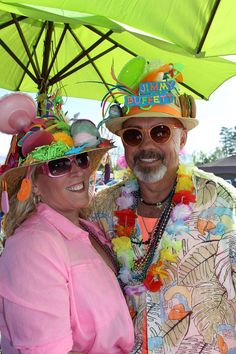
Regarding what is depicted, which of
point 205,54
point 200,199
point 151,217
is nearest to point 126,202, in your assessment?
point 151,217

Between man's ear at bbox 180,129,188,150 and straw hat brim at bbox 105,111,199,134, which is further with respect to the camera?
man's ear at bbox 180,129,188,150

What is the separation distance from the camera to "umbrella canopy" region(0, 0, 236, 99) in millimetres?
1834

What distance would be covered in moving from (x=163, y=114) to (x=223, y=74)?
75.5 inches

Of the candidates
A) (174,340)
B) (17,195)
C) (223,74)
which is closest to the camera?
(17,195)

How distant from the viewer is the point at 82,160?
2164mm

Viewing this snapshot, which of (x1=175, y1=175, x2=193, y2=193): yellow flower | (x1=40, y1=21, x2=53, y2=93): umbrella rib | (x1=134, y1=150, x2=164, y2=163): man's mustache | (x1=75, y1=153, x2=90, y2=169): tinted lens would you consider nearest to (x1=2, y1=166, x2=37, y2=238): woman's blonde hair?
(x1=75, y1=153, x2=90, y2=169): tinted lens

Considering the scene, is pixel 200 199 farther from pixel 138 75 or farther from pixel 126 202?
pixel 138 75

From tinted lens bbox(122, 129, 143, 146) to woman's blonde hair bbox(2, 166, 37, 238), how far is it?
66cm

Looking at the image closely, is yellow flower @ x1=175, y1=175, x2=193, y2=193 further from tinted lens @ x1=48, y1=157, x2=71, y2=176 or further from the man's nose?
tinted lens @ x1=48, y1=157, x2=71, y2=176

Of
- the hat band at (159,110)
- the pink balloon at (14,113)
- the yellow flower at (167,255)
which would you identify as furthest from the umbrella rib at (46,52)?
the yellow flower at (167,255)

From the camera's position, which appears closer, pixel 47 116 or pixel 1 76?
pixel 47 116

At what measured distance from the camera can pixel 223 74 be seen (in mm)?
4164

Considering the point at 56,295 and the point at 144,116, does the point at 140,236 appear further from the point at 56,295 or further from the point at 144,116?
the point at 56,295

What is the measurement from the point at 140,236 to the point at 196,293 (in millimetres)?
435
